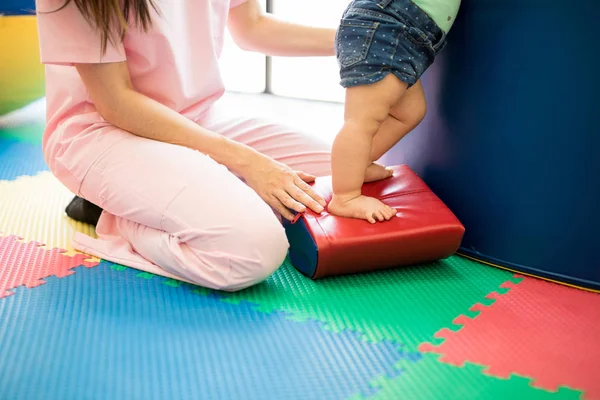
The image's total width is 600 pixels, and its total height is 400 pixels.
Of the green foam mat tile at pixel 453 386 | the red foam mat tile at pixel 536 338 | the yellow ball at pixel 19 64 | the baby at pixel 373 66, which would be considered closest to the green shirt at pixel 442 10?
the baby at pixel 373 66

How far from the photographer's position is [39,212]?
1.82 m

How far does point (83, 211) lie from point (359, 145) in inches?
30.8

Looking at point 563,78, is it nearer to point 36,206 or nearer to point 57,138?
point 57,138

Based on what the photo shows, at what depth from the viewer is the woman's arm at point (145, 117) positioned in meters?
1.41

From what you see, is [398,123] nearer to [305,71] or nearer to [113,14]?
[113,14]

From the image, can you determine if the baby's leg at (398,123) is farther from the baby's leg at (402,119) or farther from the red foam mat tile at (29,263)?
the red foam mat tile at (29,263)

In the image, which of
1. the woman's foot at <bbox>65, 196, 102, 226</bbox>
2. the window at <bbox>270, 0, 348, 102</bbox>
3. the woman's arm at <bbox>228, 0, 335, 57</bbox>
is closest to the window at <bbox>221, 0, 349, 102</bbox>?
the window at <bbox>270, 0, 348, 102</bbox>

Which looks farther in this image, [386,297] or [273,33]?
[273,33]

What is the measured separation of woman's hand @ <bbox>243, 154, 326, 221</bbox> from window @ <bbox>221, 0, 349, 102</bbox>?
1.73m

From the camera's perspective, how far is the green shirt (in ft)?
4.58

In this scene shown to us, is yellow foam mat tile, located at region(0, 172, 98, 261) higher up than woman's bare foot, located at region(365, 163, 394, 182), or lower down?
lower down

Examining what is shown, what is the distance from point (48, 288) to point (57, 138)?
0.37 m

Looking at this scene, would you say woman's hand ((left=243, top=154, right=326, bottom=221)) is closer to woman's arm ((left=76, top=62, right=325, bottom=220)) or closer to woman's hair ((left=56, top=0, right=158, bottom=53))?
woman's arm ((left=76, top=62, right=325, bottom=220))

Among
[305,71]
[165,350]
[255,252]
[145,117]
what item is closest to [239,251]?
[255,252]
